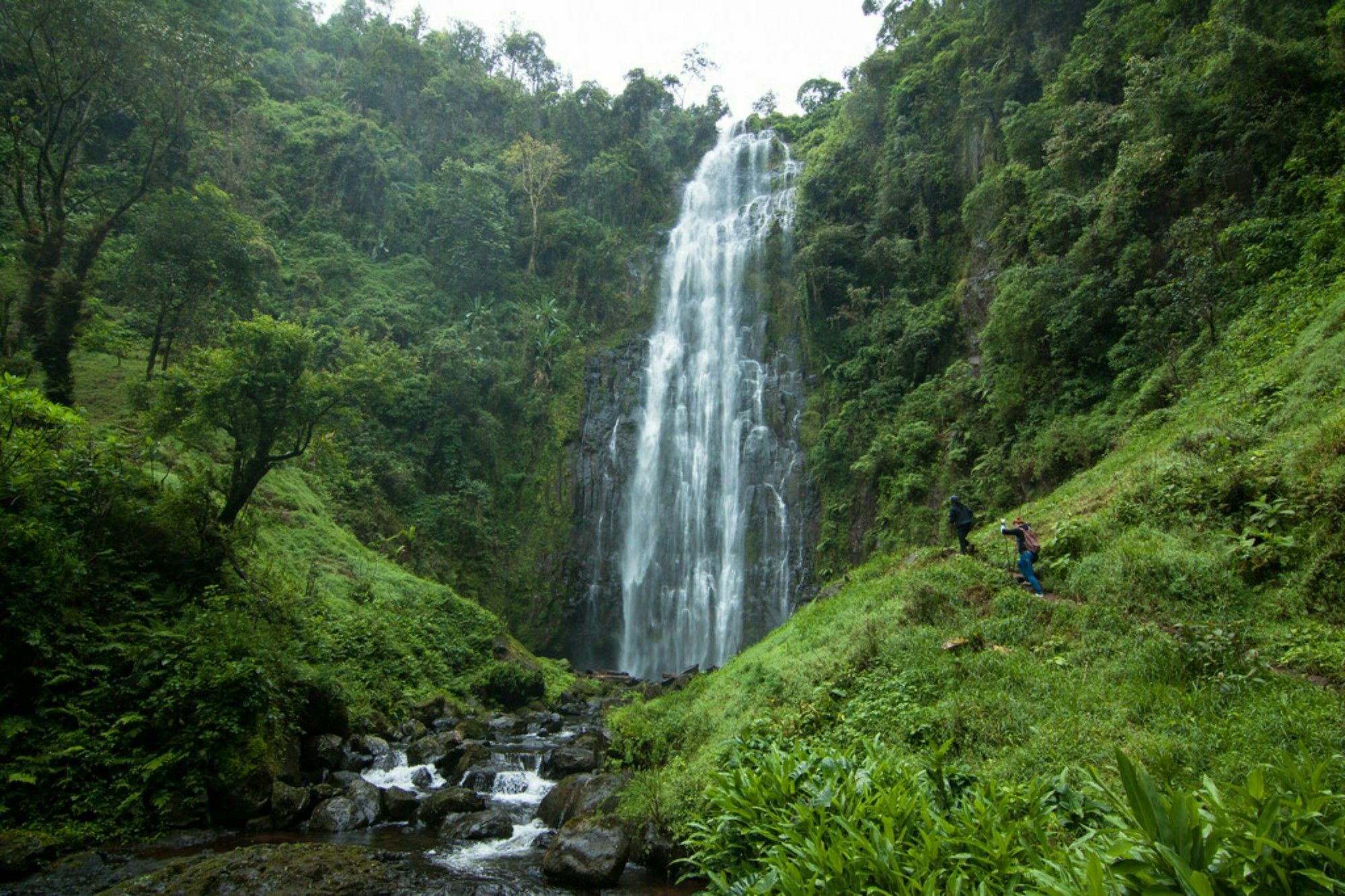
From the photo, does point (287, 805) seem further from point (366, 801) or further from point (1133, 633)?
point (1133, 633)

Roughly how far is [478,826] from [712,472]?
17.5m

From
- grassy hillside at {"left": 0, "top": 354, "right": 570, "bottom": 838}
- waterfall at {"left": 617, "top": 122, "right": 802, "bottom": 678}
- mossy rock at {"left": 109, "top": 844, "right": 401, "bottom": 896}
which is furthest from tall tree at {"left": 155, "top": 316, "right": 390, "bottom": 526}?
waterfall at {"left": 617, "top": 122, "right": 802, "bottom": 678}

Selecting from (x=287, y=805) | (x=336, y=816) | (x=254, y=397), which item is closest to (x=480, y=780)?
(x=336, y=816)

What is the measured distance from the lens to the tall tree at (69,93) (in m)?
13.1

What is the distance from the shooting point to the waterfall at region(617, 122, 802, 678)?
22.4 meters

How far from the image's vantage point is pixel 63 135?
22.8m

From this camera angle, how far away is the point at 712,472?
24.3 meters

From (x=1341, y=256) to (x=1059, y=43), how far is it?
12.2 metres

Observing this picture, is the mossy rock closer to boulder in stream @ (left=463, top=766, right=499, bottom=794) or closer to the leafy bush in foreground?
boulder in stream @ (left=463, top=766, right=499, bottom=794)

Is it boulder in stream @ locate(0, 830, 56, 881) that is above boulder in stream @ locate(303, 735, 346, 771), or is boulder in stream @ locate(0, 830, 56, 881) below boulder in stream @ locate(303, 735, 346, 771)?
below

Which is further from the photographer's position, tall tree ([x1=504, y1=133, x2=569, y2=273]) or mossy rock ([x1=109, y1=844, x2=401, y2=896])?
tall tree ([x1=504, y1=133, x2=569, y2=273])

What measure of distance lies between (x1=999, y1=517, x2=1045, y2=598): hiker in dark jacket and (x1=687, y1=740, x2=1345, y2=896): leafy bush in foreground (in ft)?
12.8

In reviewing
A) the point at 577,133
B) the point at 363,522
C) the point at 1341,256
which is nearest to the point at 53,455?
the point at 363,522

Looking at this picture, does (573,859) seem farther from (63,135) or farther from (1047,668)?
(63,135)
